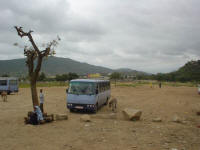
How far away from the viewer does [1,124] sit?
10.5 meters

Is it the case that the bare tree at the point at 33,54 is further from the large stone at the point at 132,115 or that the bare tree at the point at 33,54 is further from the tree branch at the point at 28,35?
the large stone at the point at 132,115

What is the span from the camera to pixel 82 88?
A: 1478cm

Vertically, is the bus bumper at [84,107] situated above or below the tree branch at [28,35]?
below

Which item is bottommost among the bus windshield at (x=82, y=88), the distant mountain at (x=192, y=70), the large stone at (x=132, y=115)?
the large stone at (x=132, y=115)

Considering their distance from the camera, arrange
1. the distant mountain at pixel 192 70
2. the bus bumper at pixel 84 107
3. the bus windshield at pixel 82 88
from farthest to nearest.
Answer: the distant mountain at pixel 192 70
the bus windshield at pixel 82 88
the bus bumper at pixel 84 107

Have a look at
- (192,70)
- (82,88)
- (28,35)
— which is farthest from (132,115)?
(192,70)

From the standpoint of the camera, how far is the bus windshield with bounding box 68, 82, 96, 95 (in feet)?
47.9

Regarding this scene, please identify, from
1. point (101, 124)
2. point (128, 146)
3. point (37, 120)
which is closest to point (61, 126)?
point (37, 120)

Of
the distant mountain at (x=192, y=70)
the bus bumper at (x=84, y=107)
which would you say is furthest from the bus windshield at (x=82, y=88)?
the distant mountain at (x=192, y=70)

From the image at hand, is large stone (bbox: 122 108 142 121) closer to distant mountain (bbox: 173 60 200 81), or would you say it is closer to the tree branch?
the tree branch

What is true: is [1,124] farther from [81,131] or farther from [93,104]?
[93,104]

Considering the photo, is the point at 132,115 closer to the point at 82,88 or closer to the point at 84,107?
the point at 84,107

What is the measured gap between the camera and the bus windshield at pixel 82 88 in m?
14.6

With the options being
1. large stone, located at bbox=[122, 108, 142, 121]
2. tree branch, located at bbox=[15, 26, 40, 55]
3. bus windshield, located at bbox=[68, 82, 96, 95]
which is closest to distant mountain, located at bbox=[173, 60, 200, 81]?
bus windshield, located at bbox=[68, 82, 96, 95]
